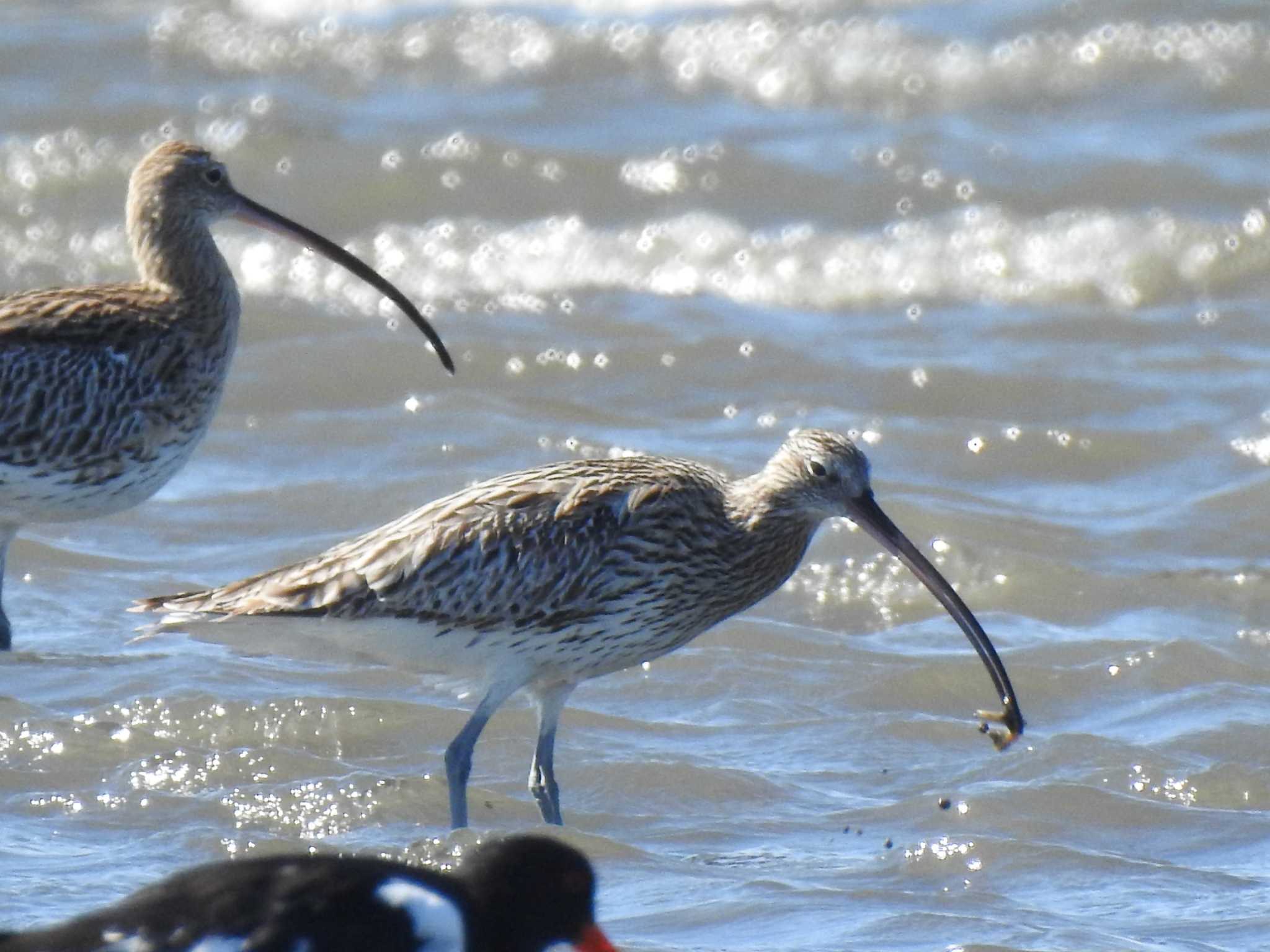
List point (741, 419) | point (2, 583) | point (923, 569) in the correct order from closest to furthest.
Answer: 1. point (923, 569)
2. point (2, 583)
3. point (741, 419)

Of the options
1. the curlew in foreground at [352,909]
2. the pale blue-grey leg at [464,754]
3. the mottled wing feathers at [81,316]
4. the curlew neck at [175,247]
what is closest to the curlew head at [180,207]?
the curlew neck at [175,247]

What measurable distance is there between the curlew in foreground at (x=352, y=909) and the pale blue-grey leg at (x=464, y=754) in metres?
2.42

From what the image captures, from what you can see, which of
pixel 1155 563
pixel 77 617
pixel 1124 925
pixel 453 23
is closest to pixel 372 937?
pixel 1124 925

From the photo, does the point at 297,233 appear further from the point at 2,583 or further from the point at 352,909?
the point at 352,909

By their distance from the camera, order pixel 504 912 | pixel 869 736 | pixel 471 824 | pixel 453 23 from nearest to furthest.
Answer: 1. pixel 504 912
2. pixel 471 824
3. pixel 869 736
4. pixel 453 23

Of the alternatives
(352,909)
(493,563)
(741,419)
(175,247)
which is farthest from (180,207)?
(352,909)

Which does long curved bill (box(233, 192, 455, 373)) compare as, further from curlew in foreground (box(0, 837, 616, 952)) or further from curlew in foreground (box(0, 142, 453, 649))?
curlew in foreground (box(0, 837, 616, 952))

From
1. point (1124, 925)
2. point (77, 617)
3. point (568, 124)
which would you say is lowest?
point (1124, 925)

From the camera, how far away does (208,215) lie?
10141 millimetres

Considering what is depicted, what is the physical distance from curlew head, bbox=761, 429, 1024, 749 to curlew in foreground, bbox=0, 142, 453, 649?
2.09 meters

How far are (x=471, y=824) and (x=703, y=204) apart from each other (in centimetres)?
923

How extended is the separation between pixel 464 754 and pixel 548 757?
28 centimetres

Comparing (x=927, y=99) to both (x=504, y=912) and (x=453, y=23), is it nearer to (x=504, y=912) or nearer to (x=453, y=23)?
(x=453, y=23)

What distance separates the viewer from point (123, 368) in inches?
374
